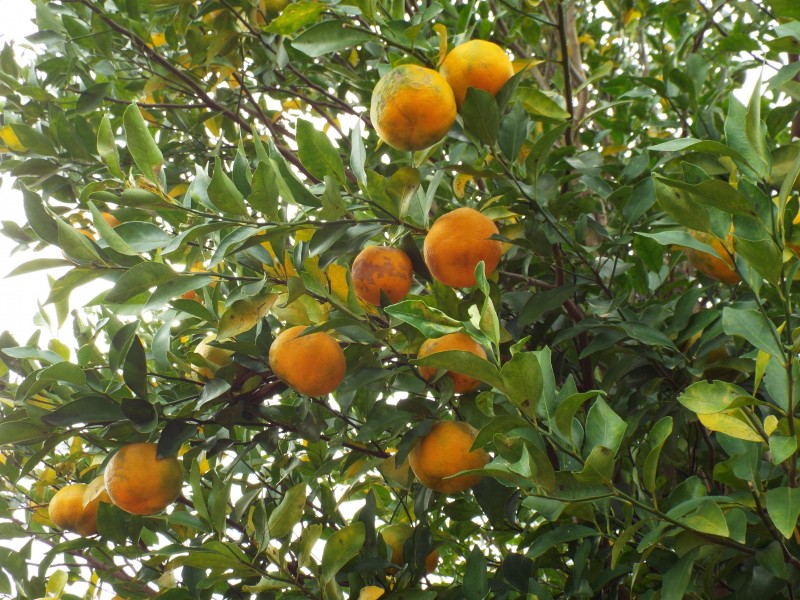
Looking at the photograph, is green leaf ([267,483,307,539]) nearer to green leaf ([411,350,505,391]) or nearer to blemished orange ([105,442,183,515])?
blemished orange ([105,442,183,515])

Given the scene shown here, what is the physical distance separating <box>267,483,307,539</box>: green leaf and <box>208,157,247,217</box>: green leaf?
1.60 ft

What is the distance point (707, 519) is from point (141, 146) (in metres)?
0.96

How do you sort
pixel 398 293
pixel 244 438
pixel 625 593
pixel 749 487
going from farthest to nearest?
pixel 244 438
pixel 625 593
pixel 398 293
pixel 749 487

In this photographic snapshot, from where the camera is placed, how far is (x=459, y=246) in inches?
47.0

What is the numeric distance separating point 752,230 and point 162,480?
101 centimetres

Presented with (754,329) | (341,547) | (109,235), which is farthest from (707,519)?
(109,235)

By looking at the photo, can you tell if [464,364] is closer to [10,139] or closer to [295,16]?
[295,16]

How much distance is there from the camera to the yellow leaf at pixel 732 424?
932mm

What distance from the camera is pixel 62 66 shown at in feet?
6.54

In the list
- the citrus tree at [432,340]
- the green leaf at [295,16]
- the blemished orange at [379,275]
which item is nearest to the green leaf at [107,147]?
→ the citrus tree at [432,340]

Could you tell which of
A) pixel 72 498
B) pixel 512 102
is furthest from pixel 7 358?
pixel 512 102

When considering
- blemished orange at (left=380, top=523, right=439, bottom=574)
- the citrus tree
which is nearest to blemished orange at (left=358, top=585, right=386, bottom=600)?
the citrus tree

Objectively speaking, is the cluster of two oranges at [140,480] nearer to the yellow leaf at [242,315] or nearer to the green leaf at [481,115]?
A: the yellow leaf at [242,315]

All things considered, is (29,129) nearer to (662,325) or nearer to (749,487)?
(662,325)
